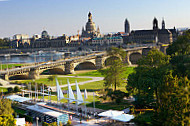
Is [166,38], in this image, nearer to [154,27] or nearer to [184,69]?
[154,27]

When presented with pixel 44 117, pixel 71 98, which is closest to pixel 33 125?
pixel 44 117

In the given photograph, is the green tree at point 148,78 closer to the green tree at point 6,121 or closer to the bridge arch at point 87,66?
the green tree at point 6,121

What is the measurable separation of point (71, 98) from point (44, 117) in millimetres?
4465

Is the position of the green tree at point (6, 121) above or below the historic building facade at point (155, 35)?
below

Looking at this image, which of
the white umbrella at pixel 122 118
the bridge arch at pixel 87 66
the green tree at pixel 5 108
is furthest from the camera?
the bridge arch at pixel 87 66

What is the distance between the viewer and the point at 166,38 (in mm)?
181250

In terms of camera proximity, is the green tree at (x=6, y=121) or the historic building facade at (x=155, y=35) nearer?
the green tree at (x=6, y=121)

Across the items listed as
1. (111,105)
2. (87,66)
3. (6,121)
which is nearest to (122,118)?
(111,105)

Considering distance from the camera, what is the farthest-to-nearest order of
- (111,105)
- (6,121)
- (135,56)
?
(135,56), (111,105), (6,121)

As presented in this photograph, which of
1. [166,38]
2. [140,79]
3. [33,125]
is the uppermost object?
[166,38]

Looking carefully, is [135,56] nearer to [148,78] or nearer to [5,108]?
[148,78]

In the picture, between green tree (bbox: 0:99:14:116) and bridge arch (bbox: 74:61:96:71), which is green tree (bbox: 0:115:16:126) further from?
bridge arch (bbox: 74:61:96:71)

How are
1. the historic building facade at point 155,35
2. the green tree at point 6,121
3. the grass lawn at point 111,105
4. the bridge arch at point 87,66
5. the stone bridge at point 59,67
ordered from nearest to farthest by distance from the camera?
the green tree at point 6,121 → the grass lawn at point 111,105 → the stone bridge at point 59,67 → the bridge arch at point 87,66 → the historic building facade at point 155,35

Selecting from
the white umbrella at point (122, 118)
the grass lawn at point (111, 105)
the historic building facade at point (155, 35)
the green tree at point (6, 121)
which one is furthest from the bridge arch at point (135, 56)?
the green tree at point (6, 121)
